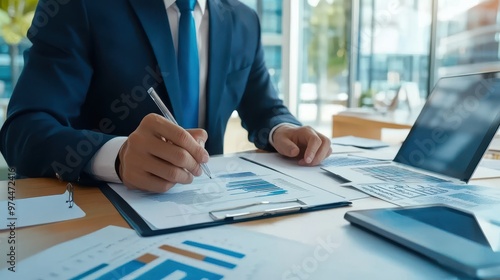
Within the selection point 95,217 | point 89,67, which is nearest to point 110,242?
point 95,217

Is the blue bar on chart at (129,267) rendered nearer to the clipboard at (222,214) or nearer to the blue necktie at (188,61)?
the clipboard at (222,214)

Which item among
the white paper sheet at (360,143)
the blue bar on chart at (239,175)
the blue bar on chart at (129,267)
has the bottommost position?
the white paper sheet at (360,143)

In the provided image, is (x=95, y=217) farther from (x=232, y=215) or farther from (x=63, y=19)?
(x=63, y=19)

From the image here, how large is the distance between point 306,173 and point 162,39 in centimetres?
43

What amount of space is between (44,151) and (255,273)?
0.49 m

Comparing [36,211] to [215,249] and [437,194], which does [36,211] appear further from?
[437,194]

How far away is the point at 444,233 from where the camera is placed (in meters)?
0.42

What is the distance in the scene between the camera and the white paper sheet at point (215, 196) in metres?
0.51

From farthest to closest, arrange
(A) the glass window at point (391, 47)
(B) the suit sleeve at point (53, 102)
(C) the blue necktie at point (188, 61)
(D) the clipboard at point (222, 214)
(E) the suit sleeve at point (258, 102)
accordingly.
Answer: (A) the glass window at point (391, 47) < (E) the suit sleeve at point (258, 102) < (C) the blue necktie at point (188, 61) < (B) the suit sleeve at point (53, 102) < (D) the clipboard at point (222, 214)

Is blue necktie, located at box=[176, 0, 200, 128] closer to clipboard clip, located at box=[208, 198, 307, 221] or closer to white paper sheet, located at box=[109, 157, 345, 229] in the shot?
white paper sheet, located at box=[109, 157, 345, 229]

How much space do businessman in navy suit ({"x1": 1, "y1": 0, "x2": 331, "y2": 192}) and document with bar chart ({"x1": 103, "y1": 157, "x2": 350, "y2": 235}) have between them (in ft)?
0.10

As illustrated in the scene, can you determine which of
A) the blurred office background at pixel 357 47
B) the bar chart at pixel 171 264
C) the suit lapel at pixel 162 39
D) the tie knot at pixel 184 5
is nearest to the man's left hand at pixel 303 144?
the suit lapel at pixel 162 39

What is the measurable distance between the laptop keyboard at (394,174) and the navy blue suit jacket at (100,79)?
0.33m

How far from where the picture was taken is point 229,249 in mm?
411
